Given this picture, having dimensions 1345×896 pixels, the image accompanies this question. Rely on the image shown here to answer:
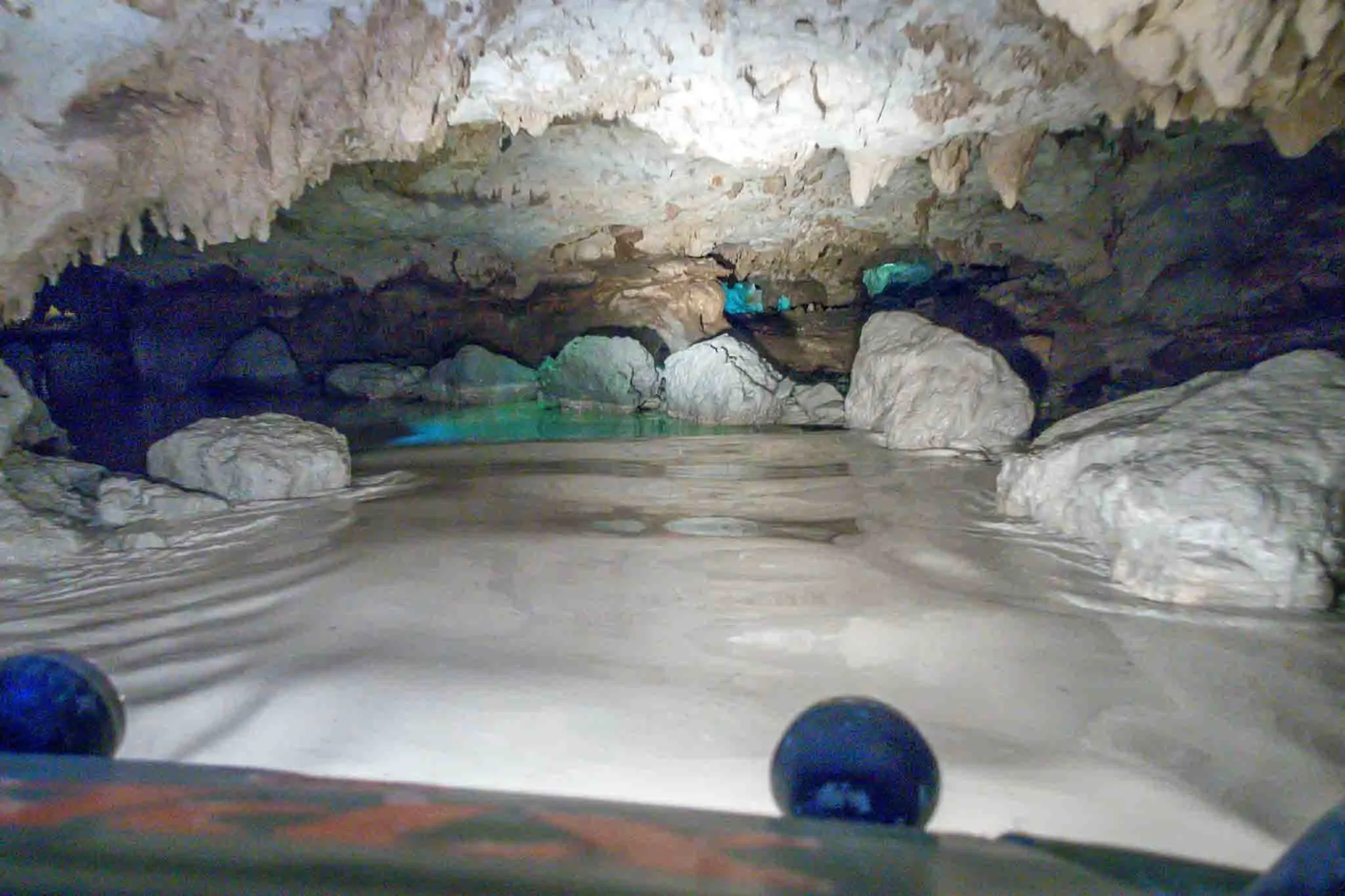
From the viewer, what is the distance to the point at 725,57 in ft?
16.9

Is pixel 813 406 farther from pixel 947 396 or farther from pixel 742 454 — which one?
pixel 742 454

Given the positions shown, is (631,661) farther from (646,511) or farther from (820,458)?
(820,458)

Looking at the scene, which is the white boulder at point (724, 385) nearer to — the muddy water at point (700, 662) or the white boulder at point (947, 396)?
the white boulder at point (947, 396)

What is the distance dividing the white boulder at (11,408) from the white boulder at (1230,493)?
6778mm

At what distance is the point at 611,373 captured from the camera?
1359cm

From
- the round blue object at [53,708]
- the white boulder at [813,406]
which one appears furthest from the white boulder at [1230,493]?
the white boulder at [813,406]

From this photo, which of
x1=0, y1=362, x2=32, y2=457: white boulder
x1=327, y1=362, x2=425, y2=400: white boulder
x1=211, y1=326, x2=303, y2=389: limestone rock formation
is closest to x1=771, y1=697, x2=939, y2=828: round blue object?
x1=0, y1=362, x2=32, y2=457: white boulder

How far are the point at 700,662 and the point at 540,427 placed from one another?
812 centimetres

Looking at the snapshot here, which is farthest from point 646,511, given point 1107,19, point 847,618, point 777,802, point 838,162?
point 838,162

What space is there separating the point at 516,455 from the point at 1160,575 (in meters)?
5.52

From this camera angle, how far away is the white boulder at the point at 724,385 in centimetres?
1110

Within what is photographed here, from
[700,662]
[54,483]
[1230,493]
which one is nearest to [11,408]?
[54,483]

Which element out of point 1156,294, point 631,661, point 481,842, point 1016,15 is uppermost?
point 1016,15

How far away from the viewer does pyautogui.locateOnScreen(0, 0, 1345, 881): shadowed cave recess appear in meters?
2.25
